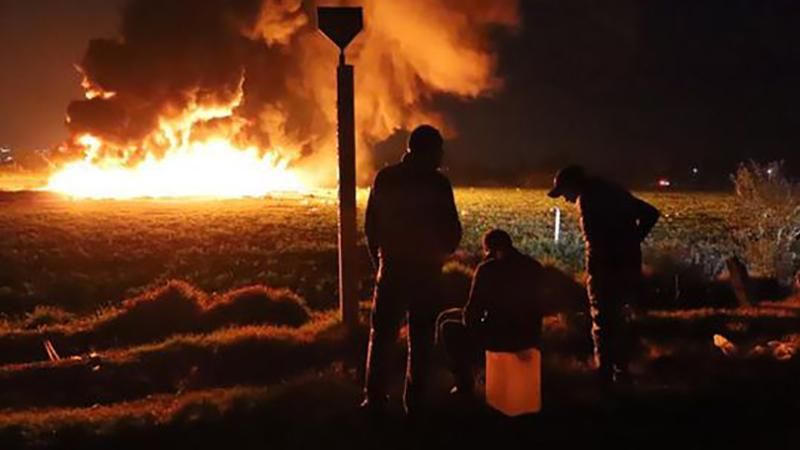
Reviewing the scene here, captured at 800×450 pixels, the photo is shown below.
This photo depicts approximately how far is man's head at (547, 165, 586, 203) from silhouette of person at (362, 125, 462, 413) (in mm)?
1317

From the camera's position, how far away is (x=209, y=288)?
15.6 metres

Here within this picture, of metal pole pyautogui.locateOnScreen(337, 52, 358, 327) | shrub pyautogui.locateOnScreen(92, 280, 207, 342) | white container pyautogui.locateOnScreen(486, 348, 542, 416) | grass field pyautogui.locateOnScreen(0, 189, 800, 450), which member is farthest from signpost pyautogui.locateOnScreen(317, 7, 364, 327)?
shrub pyautogui.locateOnScreen(92, 280, 207, 342)

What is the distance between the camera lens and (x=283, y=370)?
891cm

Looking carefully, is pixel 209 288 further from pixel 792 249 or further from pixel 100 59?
pixel 100 59

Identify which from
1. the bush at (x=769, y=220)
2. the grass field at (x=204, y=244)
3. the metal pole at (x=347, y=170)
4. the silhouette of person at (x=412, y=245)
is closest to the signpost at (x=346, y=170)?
the metal pole at (x=347, y=170)

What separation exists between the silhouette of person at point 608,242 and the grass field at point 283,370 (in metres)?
0.48

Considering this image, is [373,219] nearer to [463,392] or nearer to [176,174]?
[463,392]

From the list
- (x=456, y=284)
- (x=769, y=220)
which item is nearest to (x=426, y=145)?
(x=456, y=284)

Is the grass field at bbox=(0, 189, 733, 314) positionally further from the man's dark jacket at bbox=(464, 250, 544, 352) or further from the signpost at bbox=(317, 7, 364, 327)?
the man's dark jacket at bbox=(464, 250, 544, 352)

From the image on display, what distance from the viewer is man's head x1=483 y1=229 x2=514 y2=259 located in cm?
635

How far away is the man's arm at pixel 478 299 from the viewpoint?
20.5 feet

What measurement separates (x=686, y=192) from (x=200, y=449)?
59.1m

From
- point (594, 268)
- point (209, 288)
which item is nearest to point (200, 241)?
point (209, 288)

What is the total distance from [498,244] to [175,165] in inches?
1544
